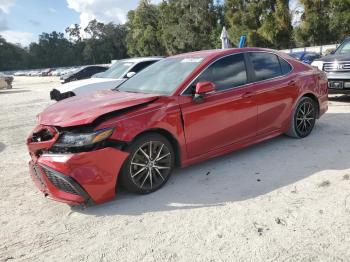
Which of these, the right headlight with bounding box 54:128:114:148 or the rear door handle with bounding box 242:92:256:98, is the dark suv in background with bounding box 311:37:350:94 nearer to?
the rear door handle with bounding box 242:92:256:98

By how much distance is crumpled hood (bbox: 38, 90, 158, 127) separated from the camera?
12.9 ft

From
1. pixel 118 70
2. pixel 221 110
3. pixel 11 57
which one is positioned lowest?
pixel 221 110

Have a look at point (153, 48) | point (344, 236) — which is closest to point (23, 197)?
point (344, 236)

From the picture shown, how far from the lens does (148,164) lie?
4.22m

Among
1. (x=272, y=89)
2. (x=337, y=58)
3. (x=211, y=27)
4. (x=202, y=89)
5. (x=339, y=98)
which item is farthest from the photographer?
(x=211, y=27)

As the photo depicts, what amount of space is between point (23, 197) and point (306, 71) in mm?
4737

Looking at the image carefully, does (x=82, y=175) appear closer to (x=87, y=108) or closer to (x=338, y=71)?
(x=87, y=108)

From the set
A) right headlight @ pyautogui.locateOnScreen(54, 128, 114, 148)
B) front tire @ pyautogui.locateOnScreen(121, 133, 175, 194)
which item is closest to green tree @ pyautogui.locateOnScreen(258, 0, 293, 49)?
front tire @ pyautogui.locateOnScreen(121, 133, 175, 194)

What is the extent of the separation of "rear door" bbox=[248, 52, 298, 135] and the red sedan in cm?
2

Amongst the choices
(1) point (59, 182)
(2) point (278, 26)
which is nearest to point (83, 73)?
(1) point (59, 182)

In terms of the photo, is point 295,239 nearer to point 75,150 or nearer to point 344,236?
→ point 344,236

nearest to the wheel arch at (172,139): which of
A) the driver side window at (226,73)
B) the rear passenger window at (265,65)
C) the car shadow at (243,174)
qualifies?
the car shadow at (243,174)

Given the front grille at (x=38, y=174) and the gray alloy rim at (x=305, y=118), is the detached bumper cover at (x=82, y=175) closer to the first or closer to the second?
the front grille at (x=38, y=174)

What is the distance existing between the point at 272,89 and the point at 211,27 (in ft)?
155
